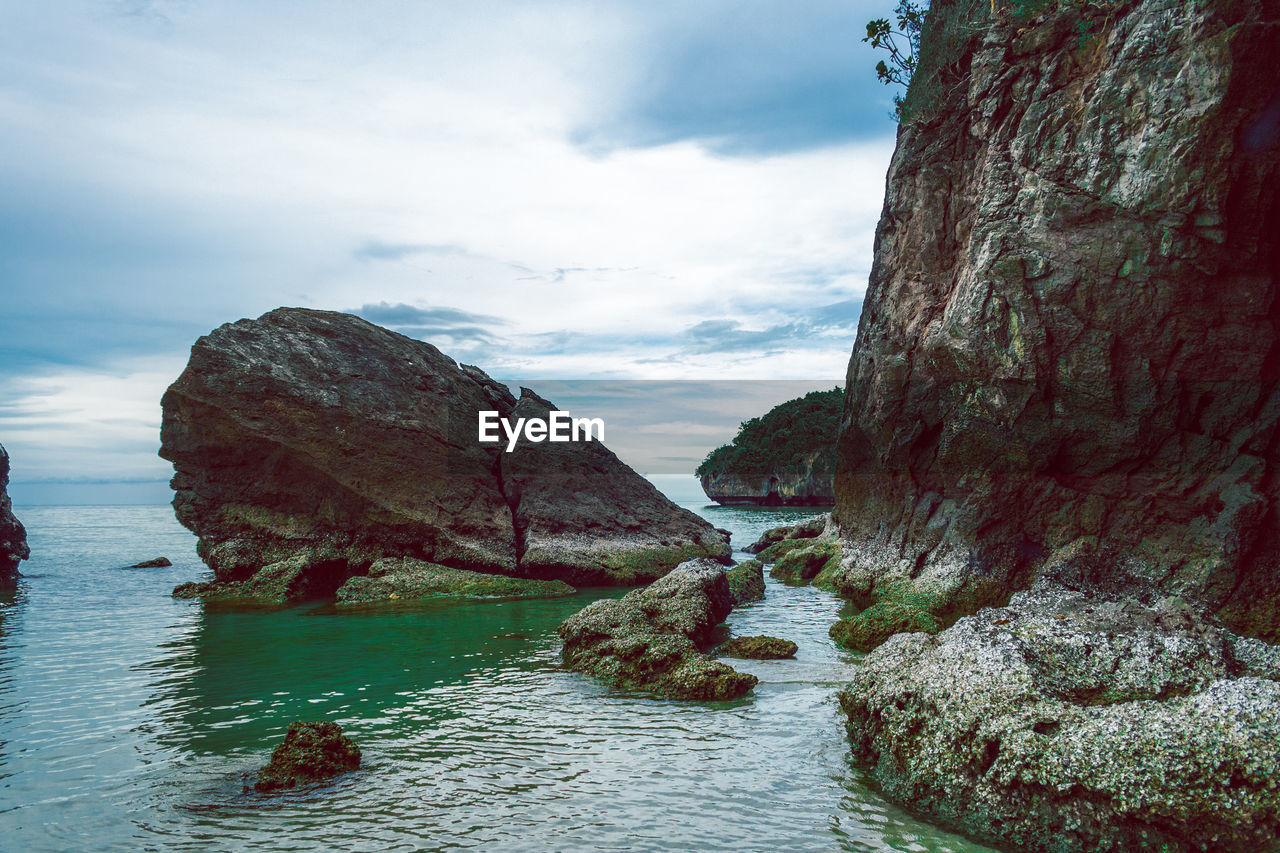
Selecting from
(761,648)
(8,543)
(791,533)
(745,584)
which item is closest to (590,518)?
(745,584)

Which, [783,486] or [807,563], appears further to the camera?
[783,486]

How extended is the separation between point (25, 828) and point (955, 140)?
832 inches

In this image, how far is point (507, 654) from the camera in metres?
15.8

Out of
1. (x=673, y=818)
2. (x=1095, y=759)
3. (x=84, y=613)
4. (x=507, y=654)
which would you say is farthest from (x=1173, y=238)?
(x=84, y=613)

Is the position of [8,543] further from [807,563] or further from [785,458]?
[785,458]

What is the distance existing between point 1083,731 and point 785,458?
90060mm

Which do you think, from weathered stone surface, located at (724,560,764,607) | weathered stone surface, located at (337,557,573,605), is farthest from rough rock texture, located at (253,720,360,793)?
weathered stone surface, located at (337,557,573,605)

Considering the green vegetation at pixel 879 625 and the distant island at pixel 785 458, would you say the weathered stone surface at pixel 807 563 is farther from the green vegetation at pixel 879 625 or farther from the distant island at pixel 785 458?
the distant island at pixel 785 458

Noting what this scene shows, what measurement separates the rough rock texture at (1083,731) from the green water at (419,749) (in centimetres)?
59

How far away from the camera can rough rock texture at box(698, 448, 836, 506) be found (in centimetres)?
9175

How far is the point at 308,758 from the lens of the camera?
9148 mm

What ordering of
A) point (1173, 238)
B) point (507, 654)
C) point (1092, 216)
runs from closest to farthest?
point (1173, 238), point (1092, 216), point (507, 654)

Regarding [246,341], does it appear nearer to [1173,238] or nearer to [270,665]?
[270,665]

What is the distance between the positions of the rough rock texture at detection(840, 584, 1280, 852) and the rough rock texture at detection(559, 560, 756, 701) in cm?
240
